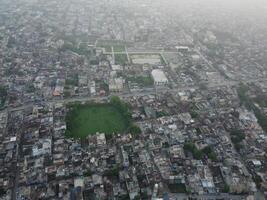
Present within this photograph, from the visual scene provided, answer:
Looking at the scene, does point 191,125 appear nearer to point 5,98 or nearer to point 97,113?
point 97,113

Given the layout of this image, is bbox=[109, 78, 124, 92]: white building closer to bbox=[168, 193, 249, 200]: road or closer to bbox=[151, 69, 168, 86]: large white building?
bbox=[151, 69, 168, 86]: large white building

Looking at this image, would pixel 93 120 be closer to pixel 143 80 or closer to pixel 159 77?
pixel 143 80

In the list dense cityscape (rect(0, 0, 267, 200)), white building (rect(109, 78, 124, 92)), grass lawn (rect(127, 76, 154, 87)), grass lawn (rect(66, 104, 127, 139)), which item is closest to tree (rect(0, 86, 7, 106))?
dense cityscape (rect(0, 0, 267, 200))

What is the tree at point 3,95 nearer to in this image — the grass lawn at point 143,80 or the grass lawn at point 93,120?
the grass lawn at point 93,120

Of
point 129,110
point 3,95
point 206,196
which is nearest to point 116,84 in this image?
point 129,110

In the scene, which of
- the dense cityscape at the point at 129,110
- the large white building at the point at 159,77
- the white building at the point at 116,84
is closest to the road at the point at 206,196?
the dense cityscape at the point at 129,110

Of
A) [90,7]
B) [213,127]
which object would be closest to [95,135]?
[213,127]
